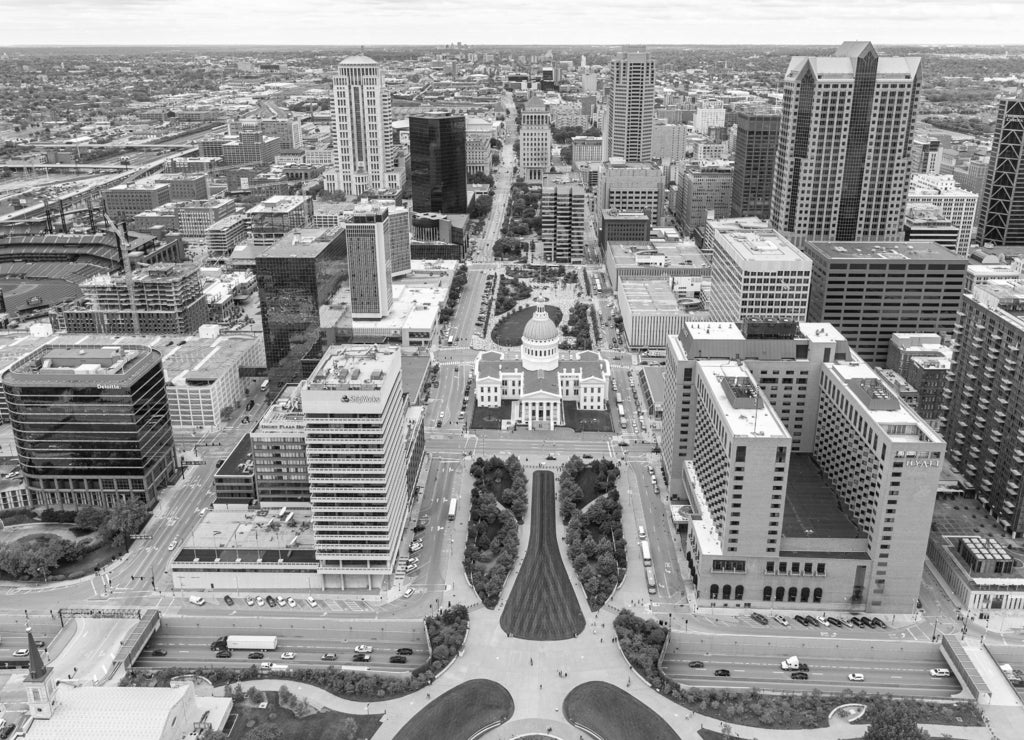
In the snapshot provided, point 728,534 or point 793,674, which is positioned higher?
point 728,534

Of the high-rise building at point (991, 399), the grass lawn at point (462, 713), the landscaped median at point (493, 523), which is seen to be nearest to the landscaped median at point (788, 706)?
the grass lawn at point (462, 713)

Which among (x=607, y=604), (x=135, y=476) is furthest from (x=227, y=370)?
(x=607, y=604)

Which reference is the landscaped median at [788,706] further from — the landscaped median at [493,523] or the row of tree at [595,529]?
the landscaped median at [493,523]

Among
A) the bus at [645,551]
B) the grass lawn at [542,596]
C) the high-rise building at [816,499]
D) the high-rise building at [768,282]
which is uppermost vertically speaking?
the high-rise building at [768,282]

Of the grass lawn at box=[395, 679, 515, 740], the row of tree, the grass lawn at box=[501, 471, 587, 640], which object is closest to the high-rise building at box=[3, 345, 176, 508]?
the grass lawn at box=[501, 471, 587, 640]

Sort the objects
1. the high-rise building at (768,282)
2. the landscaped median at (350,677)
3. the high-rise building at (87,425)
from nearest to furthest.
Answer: the landscaped median at (350,677) → the high-rise building at (87,425) → the high-rise building at (768,282)

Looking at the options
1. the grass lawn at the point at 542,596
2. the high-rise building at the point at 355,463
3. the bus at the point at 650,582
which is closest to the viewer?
the high-rise building at the point at 355,463

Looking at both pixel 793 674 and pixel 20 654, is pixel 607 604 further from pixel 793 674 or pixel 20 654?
pixel 20 654
